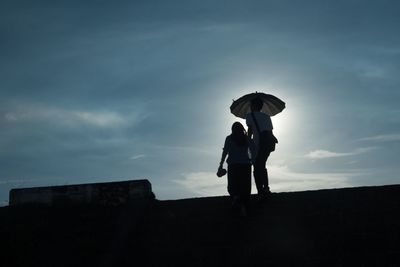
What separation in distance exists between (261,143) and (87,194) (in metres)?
4.00

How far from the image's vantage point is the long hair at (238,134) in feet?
30.7

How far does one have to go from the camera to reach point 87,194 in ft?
36.8

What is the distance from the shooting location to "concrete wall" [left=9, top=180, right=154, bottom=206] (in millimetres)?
11070

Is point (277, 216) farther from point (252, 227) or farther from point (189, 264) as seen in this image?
point (189, 264)

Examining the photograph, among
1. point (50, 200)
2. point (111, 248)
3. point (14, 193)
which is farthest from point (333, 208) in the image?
point (14, 193)

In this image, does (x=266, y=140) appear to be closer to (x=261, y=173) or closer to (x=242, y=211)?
(x=261, y=173)

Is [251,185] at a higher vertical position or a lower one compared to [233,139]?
lower

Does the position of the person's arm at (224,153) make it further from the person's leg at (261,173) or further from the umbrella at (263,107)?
the umbrella at (263,107)

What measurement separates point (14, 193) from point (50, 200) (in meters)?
0.83

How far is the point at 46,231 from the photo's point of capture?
31.2 ft

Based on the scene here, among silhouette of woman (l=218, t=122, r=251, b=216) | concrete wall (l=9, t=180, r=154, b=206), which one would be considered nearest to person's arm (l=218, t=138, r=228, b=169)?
silhouette of woman (l=218, t=122, r=251, b=216)

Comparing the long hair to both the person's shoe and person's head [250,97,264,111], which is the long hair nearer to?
person's head [250,97,264,111]

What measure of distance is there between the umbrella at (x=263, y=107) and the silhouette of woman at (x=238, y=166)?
4.50ft

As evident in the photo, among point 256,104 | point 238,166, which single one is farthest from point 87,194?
point 256,104
